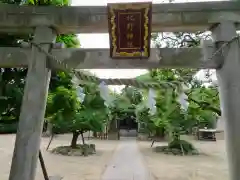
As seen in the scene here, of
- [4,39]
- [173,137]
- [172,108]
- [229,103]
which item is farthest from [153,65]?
[173,137]

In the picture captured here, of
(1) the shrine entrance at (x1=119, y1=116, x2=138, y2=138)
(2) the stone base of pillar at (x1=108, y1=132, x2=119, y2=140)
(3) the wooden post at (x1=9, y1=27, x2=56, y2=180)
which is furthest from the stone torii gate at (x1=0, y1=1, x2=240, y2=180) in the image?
(1) the shrine entrance at (x1=119, y1=116, x2=138, y2=138)

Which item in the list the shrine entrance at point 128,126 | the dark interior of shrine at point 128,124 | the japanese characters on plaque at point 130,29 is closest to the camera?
the japanese characters on plaque at point 130,29

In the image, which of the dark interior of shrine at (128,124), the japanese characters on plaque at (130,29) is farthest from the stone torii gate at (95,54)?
the dark interior of shrine at (128,124)

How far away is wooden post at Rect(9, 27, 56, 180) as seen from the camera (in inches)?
167

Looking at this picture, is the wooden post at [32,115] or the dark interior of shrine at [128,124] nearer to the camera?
the wooden post at [32,115]

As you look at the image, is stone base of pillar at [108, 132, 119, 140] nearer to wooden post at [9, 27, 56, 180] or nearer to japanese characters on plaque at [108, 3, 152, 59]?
wooden post at [9, 27, 56, 180]

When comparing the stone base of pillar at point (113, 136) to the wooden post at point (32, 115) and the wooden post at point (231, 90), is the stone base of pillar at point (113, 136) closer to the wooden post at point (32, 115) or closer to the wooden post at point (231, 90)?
the wooden post at point (32, 115)

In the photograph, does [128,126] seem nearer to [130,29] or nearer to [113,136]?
[113,136]

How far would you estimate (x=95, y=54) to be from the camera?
15.1ft

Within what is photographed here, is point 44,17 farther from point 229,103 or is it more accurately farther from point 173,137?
A: point 173,137

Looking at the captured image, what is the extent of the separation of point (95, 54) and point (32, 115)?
1443 mm

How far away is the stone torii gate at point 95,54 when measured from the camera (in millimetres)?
4277

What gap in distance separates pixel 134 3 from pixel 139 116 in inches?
542

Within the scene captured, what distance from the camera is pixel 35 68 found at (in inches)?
178
